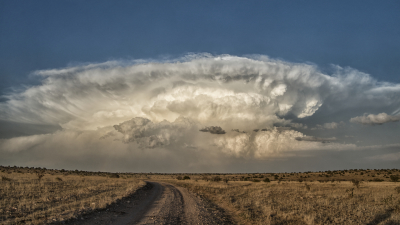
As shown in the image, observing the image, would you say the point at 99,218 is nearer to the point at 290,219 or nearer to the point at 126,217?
the point at 126,217

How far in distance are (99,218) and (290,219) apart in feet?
38.0

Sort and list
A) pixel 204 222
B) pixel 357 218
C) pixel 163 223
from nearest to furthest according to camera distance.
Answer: pixel 163 223, pixel 204 222, pixel 357 218

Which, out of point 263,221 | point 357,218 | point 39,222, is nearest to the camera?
point 39,222

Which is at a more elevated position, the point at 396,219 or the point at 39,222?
the point at 39,222

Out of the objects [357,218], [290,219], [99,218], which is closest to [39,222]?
[99,218]

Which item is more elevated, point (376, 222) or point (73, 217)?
point (73, 217)

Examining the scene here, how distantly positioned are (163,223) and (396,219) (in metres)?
14.8

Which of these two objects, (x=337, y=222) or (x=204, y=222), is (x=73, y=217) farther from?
(x=337, y=222)

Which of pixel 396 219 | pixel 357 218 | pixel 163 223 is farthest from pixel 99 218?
pixel 396 219

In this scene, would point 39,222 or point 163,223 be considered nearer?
point 39,222

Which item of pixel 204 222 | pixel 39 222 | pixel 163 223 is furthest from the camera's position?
pixel 204 222

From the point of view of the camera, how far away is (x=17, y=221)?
39.5 ft

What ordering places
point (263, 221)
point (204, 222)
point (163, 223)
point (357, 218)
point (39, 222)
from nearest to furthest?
point (39, 222), point (163, 223), point (204, 222), point (263, 221), point (357, 218)

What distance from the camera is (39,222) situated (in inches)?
457
